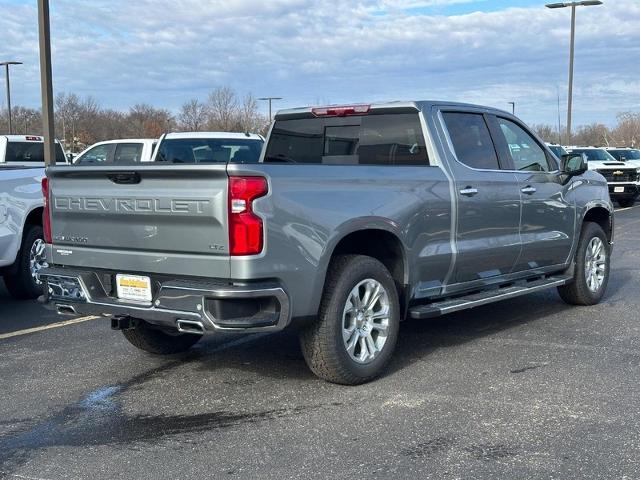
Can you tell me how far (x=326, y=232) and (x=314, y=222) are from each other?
0.12 meters

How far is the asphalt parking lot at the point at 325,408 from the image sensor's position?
12.8ft

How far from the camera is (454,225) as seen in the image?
231 inches

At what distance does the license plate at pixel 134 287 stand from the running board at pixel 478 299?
6.40 feet

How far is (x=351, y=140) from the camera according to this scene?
6402mm

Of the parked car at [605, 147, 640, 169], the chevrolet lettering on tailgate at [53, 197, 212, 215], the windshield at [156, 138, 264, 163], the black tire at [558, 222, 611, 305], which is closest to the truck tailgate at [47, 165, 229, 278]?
the chevrolet lettering on tailgate at [53, 197, 212, 215]

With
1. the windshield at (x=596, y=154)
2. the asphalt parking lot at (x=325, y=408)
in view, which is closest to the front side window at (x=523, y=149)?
the asphalt parking lot at (x=325, y=408)

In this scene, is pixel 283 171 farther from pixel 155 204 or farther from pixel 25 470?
pixel 25 470

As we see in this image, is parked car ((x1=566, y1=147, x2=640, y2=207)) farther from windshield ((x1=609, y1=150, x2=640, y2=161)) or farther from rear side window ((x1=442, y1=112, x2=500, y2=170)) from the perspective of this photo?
rear side window ((x1=442, y1=112, x2=500, y2=170))

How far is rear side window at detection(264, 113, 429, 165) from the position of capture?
6.09 m

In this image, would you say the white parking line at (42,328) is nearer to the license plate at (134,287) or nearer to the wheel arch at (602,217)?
the license plate at (134,287)

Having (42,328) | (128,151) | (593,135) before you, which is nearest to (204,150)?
(128,151)

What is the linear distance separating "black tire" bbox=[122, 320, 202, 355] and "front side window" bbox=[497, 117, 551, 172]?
3.30m

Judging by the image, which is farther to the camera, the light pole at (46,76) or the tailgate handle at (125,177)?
the light pole at (46,76)

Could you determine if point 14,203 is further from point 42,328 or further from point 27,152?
point 27,152
